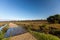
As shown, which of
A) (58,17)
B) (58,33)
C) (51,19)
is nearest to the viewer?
(58,33)

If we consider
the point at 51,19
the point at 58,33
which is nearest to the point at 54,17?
the point at 51,19

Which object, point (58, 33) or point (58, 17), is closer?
point (58, 33)

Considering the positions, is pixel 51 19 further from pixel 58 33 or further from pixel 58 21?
pixel 58 33

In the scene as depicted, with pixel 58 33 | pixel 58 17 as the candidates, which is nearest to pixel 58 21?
pixel 58 17

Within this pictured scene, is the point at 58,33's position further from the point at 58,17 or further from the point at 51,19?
the point at 51,19

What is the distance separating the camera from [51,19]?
177 feet

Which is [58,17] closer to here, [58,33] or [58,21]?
[58,21]

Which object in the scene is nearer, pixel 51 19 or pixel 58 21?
pixel 58 21

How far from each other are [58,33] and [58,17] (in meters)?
28.7

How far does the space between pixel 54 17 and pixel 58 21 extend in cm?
290

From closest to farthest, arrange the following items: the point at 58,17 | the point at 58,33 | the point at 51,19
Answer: the point at 58,33
the point at 58,17
the point at 51,19

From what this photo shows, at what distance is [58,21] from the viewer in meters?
50.7

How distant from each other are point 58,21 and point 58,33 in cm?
2940

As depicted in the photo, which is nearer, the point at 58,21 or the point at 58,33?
the point at 58,33
